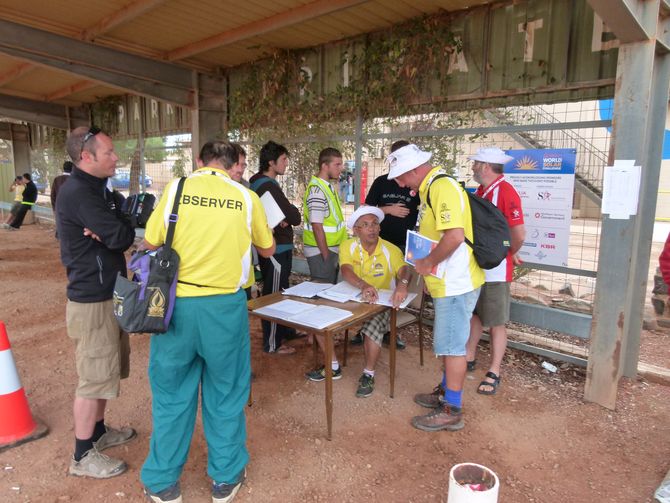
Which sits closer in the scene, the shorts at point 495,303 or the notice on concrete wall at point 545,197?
the shorts at point 495,303

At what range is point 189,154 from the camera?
A: 8859mm

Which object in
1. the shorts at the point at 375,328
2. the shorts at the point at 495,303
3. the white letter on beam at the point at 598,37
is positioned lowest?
the shorts at the point at 375,328

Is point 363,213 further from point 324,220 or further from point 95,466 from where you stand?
point 95,466

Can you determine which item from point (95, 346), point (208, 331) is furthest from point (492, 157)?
point (95, 346)

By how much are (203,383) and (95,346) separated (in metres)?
0.64

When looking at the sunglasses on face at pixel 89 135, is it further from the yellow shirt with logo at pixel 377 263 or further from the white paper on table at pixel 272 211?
the yellow shirt with logo at pixel 377 263

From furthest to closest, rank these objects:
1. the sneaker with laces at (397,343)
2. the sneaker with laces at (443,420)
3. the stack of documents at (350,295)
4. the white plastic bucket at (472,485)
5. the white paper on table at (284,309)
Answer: the sneaker with laces at (397,343), the stack of documents at (350,295), the sneaker with laces at (443,420), the white paper on table at (284,309), the white plastic bucket at (472,485)

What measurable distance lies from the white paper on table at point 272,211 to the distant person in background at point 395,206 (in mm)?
1024

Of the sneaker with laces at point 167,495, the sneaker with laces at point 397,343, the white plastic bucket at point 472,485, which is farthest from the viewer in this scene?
the sneaker with laces at point 397,343

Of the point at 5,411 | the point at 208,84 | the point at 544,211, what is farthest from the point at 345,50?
the point at 5,411

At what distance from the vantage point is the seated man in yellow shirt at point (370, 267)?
11.1ft

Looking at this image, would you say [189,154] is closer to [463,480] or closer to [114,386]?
[114,386]

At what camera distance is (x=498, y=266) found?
10.7 feet

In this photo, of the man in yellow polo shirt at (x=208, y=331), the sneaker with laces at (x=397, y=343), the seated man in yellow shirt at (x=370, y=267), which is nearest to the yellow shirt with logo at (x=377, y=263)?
the seated man in yellow shirt at (x=370, y=267)
